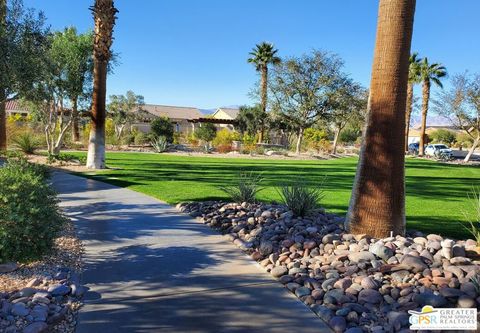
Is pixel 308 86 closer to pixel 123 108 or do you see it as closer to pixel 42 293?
pixel 123 108

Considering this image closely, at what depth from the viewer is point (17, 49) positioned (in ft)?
25.2

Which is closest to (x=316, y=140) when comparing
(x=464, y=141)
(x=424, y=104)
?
(x=424, y=104)

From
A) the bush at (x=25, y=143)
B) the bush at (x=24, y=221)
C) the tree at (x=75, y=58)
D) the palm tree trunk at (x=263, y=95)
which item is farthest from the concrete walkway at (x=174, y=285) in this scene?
the palm tree trunk at (x=263, y=95)

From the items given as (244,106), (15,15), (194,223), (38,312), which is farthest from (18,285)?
(244,106)

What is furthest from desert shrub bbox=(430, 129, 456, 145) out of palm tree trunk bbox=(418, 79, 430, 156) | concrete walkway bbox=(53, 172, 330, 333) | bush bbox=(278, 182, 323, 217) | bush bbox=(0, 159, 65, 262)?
bush bbox=(0, 159, 65, 262)

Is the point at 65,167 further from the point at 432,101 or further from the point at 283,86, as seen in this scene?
the point at 432,101

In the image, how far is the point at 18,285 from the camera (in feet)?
14.1

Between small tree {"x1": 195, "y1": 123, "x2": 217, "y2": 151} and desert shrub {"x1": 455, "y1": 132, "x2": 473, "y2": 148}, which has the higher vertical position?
desert shrub {"x1": 455, "y1": 132, "x2": 473, "y2": 148}

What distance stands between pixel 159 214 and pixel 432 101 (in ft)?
134

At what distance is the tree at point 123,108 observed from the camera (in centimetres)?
4356

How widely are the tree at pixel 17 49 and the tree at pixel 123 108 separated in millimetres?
34236

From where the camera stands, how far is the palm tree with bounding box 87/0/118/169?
15797 mm

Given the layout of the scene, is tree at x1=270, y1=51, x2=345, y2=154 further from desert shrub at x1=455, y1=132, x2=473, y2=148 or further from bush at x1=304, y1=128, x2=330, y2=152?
desert shrub at x1=455, y1=132, x2=473, y2=148

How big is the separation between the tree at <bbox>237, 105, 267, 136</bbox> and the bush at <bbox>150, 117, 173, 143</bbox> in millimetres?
8634
